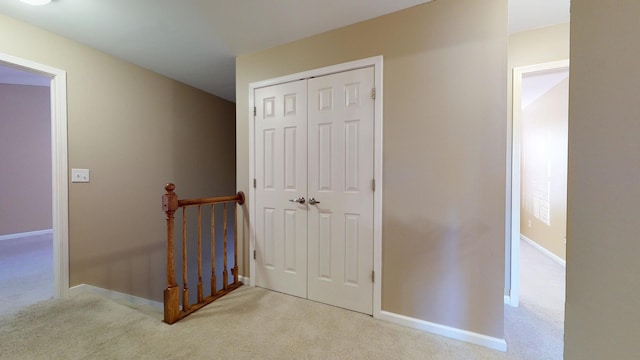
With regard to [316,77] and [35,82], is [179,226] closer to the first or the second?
[316,77]

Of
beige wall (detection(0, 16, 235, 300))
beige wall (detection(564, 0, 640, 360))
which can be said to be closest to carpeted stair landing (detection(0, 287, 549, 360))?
beige wall (detection(0, 16, 235, 300))

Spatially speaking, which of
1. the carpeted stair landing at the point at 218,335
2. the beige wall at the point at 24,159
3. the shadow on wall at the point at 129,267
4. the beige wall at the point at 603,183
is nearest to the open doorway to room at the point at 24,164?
the beige wall at the point at 24,159

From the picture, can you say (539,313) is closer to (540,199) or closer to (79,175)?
(540,199)

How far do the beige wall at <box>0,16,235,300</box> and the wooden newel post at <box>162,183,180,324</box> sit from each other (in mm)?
1105

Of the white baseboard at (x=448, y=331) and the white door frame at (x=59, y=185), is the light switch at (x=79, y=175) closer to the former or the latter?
the white door frame at (x=59, y=185)

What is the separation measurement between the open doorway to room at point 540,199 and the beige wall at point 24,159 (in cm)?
689

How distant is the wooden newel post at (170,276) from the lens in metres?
1.84

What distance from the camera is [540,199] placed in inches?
158

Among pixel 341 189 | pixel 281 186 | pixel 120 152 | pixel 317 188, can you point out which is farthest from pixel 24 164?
pixel 341 189

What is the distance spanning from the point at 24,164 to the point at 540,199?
8544mm

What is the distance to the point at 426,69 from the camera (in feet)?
5.84

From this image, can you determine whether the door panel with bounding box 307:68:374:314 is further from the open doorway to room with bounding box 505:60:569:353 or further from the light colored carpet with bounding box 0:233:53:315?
the light colored carpet with bounding box 0:233:53:315

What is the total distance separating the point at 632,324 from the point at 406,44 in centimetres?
185

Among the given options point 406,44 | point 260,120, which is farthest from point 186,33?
point 406,44
